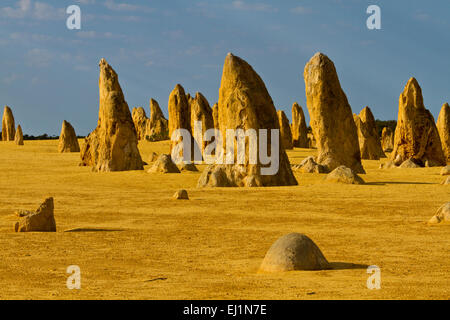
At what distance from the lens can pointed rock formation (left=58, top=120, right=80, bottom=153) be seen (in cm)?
4306

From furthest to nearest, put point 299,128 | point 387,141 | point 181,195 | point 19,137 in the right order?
point 387,141, point 299,128, point 19,137, point 181,195

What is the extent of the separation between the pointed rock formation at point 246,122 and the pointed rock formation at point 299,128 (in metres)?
31.9

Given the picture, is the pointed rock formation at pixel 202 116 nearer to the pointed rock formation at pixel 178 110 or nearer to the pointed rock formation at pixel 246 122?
the pointed rock formation at pixel 178 110

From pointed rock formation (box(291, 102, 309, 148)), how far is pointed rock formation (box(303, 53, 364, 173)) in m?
27.1

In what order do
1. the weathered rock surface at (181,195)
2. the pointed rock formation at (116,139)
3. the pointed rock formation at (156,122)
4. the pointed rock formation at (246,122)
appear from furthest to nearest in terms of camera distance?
the pointed rock formation at (156,122), the pointed rock formation at (116,139), the pointed rock formation at (246,122), the weathered rock surface at (181,195)

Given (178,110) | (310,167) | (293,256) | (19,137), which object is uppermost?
(178,110)

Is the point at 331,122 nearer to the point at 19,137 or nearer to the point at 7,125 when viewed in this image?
the point at 19,137

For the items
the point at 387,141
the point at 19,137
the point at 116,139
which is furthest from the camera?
the point at 387,141

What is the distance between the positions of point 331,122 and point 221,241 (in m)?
15.3

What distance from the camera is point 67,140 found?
43.2 meters

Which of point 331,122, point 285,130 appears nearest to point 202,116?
point 285,130

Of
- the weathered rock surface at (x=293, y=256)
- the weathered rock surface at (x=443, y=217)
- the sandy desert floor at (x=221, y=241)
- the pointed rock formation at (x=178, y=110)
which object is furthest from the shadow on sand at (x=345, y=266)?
the pointed rock formation at (x=178, y=110)

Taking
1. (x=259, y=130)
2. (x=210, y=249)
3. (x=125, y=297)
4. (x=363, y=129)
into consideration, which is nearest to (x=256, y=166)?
(x=259, y=130)

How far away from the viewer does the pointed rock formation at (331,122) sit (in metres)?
24.8
